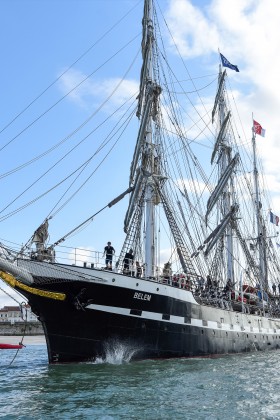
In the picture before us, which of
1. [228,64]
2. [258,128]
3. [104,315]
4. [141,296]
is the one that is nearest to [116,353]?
[104,315]

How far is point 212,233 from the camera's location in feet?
123

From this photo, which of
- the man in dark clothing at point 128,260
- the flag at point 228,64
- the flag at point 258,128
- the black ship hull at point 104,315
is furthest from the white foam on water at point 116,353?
the flag at point 258,128

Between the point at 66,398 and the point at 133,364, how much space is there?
7.05 meters

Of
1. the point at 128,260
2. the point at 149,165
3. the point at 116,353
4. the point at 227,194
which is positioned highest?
the point at 227,194

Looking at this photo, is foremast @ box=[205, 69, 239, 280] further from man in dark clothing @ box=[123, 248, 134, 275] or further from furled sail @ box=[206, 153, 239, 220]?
man in dark clothing @ box=[123, 248, 134, 275]

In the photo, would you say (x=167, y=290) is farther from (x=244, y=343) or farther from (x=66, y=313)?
(x=244, y=343)

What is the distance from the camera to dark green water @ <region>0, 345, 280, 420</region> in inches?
452

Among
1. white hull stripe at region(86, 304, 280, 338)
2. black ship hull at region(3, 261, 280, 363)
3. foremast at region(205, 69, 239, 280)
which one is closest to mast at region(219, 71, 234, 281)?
foremast at region(205, 69, 239, 280)

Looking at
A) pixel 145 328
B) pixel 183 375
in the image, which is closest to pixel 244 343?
pixel 145 328

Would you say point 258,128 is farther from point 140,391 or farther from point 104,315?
point 140,391

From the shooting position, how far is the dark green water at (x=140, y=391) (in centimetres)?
1147

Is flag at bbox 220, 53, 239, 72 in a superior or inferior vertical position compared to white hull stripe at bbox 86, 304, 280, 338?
superior

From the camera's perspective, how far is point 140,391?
14.0 metres

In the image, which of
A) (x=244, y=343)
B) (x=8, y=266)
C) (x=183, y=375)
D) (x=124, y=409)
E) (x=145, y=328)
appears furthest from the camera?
(x=244, y=343)
